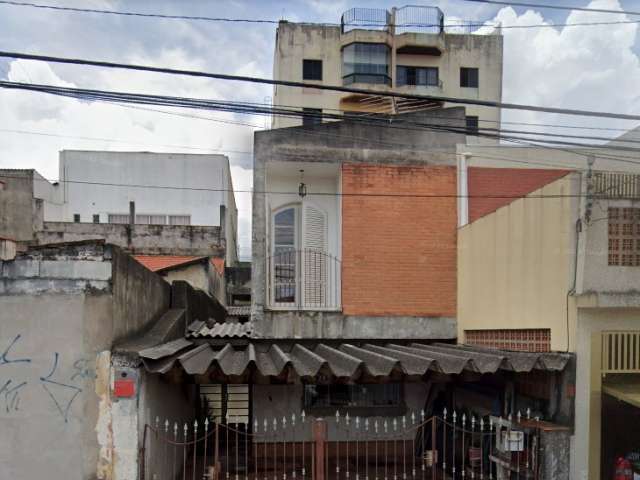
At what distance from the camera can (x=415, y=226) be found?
902 cm

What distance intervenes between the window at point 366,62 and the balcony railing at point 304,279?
23.3 m

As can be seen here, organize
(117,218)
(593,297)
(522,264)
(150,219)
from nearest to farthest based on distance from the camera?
(593,297)
(522,264)
(117,218)
(150,219)

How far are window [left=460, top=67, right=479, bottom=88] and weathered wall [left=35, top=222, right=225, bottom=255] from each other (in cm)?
1944

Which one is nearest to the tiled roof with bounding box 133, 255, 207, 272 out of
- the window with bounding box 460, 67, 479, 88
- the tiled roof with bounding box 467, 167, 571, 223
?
the tiled roof with bounding box 467, 167, 571, 223

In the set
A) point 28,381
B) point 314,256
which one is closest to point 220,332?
point 314,256

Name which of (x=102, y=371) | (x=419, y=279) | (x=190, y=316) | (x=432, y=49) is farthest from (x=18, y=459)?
(x=432, y=49)

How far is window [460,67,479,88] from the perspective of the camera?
103 ft

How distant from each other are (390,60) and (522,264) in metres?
26.8

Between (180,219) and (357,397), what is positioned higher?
(180,219)

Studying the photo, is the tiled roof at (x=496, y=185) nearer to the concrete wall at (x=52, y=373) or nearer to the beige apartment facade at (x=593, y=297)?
the beige apartment facade at (x=593, y=297)

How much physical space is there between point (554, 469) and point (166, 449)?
4687 mm

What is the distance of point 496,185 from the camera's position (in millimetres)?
9406

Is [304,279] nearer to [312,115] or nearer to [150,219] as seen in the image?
[312,115]

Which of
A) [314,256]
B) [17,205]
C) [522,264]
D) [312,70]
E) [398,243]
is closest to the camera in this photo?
[522,264]
